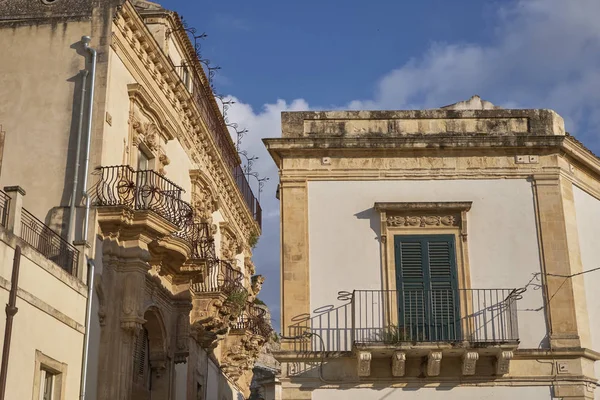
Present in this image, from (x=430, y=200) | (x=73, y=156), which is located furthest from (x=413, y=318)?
(x=73, y=156)

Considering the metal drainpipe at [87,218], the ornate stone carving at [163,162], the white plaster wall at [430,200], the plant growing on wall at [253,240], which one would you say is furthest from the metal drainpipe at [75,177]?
the plant growing on wall at [253,240]

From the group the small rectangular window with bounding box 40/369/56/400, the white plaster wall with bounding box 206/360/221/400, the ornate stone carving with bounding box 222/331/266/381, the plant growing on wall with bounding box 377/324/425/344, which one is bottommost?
the small rectangular window with bounding box 40/369/56/400

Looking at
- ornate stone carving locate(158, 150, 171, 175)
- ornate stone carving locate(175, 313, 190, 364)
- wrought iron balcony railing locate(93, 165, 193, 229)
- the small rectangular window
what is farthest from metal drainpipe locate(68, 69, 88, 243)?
ornate stone carving locate(175, 313, 190, 364)

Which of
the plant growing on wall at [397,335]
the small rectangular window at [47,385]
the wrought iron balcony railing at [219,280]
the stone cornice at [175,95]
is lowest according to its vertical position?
the small rectangular window at [47,385]

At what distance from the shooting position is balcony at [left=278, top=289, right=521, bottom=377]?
16.5m

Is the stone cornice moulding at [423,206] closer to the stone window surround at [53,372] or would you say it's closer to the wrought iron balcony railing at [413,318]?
the wrought iron balcony railing at [413,318]

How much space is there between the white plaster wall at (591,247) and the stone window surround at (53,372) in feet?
30.7

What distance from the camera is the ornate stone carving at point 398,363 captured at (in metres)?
15.9

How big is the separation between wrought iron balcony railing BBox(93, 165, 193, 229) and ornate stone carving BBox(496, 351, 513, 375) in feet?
24.7

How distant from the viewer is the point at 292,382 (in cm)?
1636

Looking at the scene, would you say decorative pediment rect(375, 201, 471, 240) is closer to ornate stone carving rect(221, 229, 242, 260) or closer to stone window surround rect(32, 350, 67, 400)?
stone window surround rect(32, 350, 67, 400)

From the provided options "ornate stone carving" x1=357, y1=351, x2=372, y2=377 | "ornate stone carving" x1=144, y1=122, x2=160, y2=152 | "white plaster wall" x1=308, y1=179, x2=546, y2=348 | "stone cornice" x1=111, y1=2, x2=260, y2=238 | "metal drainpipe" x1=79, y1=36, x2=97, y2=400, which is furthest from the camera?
"ornate stone carving" x1=144, y1=122, x2=160, y2=152

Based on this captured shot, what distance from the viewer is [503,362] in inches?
637

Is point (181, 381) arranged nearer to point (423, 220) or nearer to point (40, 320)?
point (40, 320)
